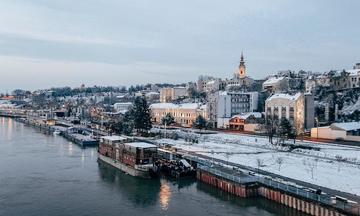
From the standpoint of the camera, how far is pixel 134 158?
35.1 m

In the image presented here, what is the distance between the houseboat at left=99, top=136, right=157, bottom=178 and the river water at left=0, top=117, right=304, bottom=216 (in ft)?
2.23

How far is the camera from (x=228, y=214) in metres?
23.7

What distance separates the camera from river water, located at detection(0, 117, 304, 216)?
959 inches

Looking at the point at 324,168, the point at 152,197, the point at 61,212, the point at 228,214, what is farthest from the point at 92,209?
the point at 324,168

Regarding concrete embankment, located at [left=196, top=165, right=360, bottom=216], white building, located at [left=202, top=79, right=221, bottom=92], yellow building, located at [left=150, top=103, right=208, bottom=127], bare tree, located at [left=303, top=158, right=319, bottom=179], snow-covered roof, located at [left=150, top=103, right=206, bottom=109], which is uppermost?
white building, located at [left=202, top=79, right=221, bottom=92]

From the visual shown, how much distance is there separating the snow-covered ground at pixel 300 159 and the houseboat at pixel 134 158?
6810mm

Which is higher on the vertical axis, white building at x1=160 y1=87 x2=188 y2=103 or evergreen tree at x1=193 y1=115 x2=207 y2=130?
white building at x1=160 y1=87 x2=188 y2=103

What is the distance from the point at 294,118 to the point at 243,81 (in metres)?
53.2

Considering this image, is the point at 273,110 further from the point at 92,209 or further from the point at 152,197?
the point at 92,209

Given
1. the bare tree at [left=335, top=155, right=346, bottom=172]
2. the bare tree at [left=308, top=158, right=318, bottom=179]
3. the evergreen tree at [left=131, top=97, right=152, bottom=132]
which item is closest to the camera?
the bare tree at [left=308, top=158, right=318, bottom=179]

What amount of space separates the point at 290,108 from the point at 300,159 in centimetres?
2620

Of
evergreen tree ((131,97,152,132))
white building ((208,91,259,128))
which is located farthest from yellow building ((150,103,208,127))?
evergreen tree ((131,97,152,132))

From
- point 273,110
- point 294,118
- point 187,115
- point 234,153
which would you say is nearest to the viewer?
point 234,153

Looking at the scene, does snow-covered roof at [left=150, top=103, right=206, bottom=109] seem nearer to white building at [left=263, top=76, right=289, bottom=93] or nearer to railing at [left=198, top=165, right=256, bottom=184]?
white building at [left=263, top=76, right=289, bottom=93]
